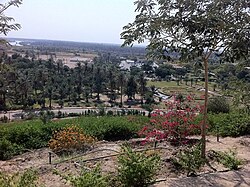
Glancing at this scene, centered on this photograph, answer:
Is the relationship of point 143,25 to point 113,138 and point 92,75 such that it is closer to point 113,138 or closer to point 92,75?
point 113,138

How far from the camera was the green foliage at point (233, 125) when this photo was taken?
360 inches

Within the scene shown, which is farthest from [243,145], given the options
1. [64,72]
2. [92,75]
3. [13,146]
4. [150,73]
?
[150,73]

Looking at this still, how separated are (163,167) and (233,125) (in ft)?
14.7

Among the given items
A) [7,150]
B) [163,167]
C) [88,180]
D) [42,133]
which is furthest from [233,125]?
[88,180]

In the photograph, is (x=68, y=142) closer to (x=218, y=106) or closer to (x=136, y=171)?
(x=136, y=171)

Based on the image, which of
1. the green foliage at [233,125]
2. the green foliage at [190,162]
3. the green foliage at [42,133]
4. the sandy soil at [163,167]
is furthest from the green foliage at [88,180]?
the green foliage at [233,125]

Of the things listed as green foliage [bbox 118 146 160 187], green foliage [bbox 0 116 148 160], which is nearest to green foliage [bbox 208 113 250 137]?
green foliage [bbox 0 116 148 160]

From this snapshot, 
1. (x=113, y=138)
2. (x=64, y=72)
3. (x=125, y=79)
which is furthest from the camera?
(x=64, y=72)

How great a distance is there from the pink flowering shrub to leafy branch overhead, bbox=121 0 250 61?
93.6 inches

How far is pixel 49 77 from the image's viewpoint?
6378 centimetres

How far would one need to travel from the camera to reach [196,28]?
4.89 m

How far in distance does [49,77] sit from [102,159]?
194 feet

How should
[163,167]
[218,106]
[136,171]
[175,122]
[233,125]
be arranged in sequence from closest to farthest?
[136,171], [163,167], [175,122], [233,125], [218,106]

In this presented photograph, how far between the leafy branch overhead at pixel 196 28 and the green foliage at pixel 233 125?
4414mm
